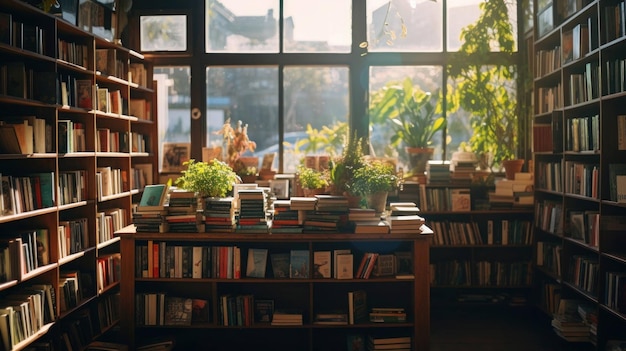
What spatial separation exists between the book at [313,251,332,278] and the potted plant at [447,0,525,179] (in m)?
3.19

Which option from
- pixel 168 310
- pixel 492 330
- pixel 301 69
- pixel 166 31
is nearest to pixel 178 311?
pixel 168 310

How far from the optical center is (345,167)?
5488 mm

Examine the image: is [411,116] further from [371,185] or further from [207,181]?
[207,181]

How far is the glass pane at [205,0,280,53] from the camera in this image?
25.8 ft

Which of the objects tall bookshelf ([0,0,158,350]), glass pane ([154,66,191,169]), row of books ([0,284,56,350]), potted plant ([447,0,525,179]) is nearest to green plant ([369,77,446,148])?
potted plant ([447,0,525,179])

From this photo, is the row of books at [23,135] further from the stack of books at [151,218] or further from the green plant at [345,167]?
the green plant at [345,167]

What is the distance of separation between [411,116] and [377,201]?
101 inches

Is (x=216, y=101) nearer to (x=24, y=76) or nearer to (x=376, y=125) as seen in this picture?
(x=376, y=125)

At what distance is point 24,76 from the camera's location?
4672mm

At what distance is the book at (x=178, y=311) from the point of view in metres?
5.11

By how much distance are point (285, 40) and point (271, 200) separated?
2.64 m

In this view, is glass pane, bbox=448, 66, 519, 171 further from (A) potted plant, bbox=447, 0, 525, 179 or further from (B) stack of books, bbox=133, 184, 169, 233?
(B) stack of books, bbox=133, 184, 169, 233

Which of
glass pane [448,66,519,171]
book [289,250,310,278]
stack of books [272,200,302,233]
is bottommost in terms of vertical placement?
book [289,250,310,278]

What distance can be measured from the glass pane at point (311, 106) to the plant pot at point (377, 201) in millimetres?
2572
